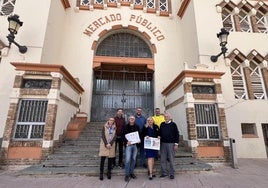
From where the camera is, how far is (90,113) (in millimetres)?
9188

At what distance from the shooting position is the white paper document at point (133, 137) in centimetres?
455

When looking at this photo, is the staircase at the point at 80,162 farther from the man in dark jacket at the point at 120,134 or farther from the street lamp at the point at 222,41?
the street lamp at the point at 222,41

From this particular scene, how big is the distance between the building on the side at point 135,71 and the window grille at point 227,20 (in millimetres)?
52

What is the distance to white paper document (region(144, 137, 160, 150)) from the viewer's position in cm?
460

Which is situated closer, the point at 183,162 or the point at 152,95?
the point at 183,162

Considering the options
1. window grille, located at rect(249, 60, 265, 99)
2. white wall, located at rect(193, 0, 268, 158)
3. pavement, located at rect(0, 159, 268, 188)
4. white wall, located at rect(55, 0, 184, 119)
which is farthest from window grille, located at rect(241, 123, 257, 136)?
white wall, located at rect(55, 0, 184, 119)

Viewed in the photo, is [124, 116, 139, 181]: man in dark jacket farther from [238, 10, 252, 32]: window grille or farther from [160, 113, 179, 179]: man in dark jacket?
[238, 10, 252, 32]: window grille

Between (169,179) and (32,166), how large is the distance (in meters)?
4.19

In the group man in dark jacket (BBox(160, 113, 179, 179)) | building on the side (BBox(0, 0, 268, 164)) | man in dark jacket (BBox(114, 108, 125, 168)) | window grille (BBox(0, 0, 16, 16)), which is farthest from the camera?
window grille (BBox(0, 0, 16, 16))

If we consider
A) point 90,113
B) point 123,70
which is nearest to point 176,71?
point 123,70

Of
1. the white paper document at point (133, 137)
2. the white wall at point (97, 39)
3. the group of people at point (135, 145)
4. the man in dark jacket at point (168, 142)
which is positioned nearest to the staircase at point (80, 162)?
the group of people at point (135, 145)

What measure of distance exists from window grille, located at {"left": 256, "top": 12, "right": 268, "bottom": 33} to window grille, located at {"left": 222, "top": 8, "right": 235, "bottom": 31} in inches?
67.0

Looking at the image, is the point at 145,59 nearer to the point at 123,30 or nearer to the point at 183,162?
the point at 123,30

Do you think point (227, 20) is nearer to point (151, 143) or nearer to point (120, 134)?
point (151, 143)
